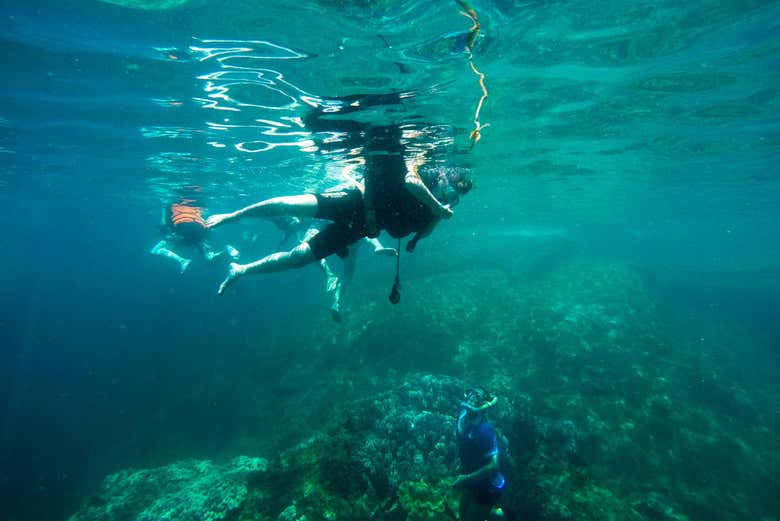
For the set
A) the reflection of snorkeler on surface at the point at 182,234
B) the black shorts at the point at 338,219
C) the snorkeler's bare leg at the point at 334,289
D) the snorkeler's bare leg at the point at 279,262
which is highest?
the black shorts at the point at 338,219

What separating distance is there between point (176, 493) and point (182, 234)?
901cm

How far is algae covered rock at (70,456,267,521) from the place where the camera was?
324 inches

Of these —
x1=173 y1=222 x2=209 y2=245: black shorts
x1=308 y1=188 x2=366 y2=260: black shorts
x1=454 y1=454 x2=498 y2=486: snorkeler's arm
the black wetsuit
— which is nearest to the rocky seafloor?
x1=454 y1=454 x2=498 y2=486: snorkeler's arm

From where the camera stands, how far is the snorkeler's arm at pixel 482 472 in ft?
21.4

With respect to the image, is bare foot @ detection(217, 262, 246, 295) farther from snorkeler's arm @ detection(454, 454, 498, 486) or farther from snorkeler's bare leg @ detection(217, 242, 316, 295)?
snorkeler's arm @ detection(454, 454, 498, 486)

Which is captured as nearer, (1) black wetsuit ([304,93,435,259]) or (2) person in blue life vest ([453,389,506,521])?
(1) black wetsuit ([304,93,435,259])

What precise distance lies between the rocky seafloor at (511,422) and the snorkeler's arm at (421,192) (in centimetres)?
499

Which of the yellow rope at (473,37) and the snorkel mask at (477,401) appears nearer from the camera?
the snorkel mask at (477,401)

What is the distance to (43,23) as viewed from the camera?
25.1 ft

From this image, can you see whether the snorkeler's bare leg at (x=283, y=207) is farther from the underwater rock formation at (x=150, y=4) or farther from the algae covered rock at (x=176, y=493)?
the algae covered rock at (x=176, y=493)

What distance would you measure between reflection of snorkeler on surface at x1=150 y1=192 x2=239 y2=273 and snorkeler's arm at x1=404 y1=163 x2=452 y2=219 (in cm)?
1025

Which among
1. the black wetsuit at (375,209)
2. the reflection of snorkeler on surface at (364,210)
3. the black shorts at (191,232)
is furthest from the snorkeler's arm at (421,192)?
the black shorts at (191,232)

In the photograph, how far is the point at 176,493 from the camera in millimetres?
9680

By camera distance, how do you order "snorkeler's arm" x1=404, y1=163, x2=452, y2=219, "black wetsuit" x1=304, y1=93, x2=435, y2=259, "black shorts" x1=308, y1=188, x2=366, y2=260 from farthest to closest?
"black shorts" x1=308, y1=188, x2=366, y2=260 < "black wetsuit" x1=304, y1=93, x2=435, y2=259 < "snorkeler's arm" x1=404, y1=163, x2=452, y2=219
